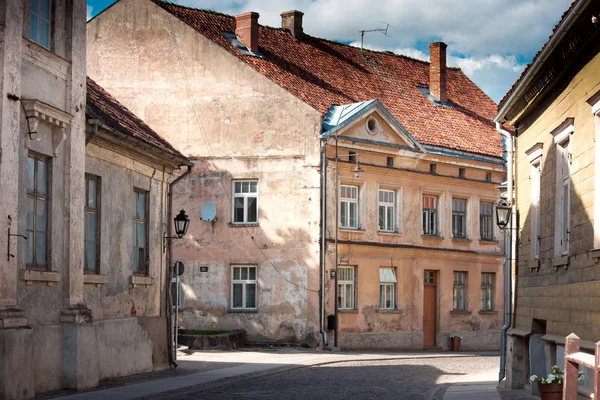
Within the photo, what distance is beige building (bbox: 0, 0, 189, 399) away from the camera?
16000mm

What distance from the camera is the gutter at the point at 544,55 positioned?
1354cm

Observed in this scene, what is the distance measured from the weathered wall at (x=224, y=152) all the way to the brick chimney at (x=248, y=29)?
264 centimetres

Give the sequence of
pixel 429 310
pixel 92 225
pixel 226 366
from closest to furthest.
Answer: pixel 92 225
pixel 226 366
pixel 429 310

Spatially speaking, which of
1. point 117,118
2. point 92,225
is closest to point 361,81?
point 117,118

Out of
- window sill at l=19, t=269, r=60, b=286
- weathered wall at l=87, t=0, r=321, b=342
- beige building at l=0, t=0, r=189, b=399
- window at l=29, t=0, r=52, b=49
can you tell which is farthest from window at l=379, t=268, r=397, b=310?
window at l=29, t=0, r=52, b=49

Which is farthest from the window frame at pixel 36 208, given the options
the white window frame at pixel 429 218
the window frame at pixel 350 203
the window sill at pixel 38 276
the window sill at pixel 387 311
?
the white window frame at pixel 429 218

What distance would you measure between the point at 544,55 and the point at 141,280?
35.4 ft

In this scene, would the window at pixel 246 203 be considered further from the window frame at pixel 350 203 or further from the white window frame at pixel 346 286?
→ the white window frame at pixel 346 286

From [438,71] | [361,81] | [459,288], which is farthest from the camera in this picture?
[438,71]

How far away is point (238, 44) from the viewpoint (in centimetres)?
3766

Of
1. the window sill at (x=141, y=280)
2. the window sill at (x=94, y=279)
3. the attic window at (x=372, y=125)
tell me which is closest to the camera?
the window sill at (x=94, y=279)

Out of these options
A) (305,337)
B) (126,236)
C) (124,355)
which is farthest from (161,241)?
(305,337)

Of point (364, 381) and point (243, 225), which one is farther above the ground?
point (243, 225)

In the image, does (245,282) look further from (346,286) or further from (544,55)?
(544,55)
